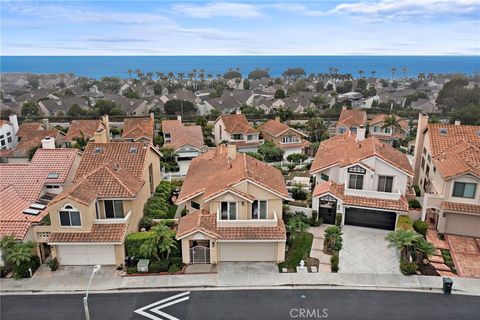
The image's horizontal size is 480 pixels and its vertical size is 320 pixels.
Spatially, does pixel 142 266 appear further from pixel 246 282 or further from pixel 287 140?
pixel 287 140

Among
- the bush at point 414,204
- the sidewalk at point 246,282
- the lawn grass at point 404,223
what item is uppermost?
the bush at point 414,204

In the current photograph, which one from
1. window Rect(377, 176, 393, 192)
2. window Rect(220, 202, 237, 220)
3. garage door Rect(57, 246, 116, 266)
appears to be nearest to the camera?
garage door Rect(57, 246, 116, 266)

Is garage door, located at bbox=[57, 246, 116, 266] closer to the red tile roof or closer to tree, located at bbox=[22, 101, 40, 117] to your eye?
the red tile roof

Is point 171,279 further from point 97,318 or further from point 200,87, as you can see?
point 200,87

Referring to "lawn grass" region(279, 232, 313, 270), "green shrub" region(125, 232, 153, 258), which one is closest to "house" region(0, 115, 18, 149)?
"green shrub" region(125, 232, 153, 258)

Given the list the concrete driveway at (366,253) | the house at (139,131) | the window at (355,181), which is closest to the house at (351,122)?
the house at (139,131)

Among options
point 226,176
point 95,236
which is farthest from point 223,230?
point 95,236

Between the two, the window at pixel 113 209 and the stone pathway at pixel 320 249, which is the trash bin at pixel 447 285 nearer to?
the stone pathway at pixel 320 249
